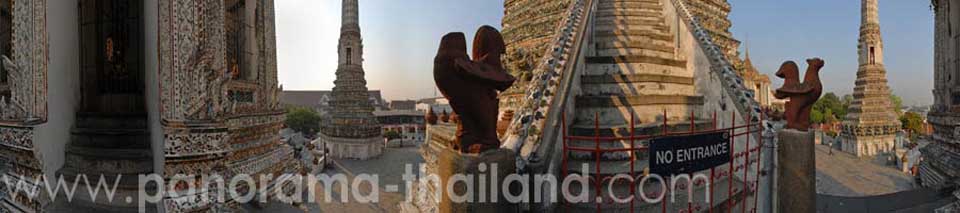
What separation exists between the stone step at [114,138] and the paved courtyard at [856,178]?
1349 cm

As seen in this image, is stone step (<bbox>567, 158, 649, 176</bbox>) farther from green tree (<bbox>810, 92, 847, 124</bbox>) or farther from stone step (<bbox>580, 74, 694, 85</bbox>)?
green tree (<bbox>810, 92, 847, 124</bbox>)

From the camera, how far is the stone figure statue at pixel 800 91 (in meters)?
4.57

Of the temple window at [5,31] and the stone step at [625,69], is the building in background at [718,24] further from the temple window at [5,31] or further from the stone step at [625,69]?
the temple window at [5,31]

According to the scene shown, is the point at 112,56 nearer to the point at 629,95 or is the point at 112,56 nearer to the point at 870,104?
the point at 629,95

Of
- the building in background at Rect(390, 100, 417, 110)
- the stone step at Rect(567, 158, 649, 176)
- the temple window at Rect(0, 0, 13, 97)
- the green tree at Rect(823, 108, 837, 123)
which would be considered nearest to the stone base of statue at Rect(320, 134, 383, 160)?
the temple window at Rect(0, 0, 13, 97)

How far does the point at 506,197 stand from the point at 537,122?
1.64 m

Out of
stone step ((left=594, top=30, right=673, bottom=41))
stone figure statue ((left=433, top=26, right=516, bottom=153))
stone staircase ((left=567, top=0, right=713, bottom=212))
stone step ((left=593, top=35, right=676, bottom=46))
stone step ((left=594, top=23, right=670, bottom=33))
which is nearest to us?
stone figure statue ((left=433, top=26, right=516, bottom=153))

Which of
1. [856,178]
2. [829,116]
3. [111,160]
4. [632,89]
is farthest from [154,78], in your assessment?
[829,116]

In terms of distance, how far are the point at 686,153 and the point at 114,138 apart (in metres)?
6.77

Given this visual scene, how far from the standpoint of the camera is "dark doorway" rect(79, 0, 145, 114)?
208 inches

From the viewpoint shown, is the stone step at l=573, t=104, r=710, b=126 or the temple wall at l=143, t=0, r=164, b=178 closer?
the temple wall at l=143, t=0, r=164, b=178

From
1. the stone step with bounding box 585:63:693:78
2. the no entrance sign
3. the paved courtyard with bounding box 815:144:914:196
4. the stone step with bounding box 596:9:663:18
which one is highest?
the stone step with bounding box 596:9:663:18

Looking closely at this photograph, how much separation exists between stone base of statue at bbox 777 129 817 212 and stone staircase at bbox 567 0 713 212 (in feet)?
3.96

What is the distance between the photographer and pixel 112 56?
537cm
